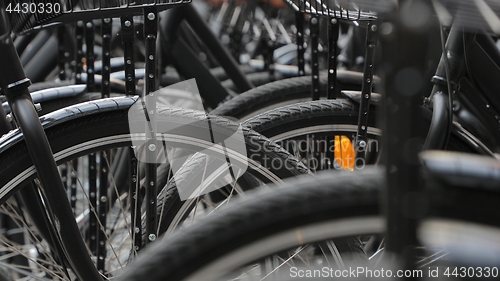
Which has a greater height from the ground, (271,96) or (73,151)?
(73,151)

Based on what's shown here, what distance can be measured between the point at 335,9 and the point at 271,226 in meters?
0.82

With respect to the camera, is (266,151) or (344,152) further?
(344,152)

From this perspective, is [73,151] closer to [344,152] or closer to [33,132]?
[33,132]

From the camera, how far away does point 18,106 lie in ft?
3.55

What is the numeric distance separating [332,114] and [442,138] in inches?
11.7

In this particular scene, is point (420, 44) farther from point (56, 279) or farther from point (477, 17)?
point (56, 279)

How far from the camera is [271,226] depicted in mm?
719

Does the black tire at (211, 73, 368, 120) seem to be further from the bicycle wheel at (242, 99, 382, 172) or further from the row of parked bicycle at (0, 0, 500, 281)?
the bicycle wheel at (242, 99, 382, 172)

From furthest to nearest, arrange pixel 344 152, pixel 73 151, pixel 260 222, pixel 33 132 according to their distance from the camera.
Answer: pixel 344 152 → pixel 73 151 → pixel 33 132 → pixel 260 222

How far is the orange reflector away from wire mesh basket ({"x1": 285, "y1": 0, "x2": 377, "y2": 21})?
329 mm

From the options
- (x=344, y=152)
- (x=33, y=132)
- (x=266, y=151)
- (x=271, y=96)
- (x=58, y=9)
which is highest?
(x=58, y=9)

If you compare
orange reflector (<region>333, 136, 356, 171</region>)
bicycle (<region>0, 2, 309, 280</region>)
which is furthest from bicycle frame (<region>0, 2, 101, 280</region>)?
orange reflector (<region>333, 136, 356, 171</region>)

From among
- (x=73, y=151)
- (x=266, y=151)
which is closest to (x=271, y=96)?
(x=266, y=151)

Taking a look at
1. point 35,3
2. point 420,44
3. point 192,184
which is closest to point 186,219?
point 192,184
